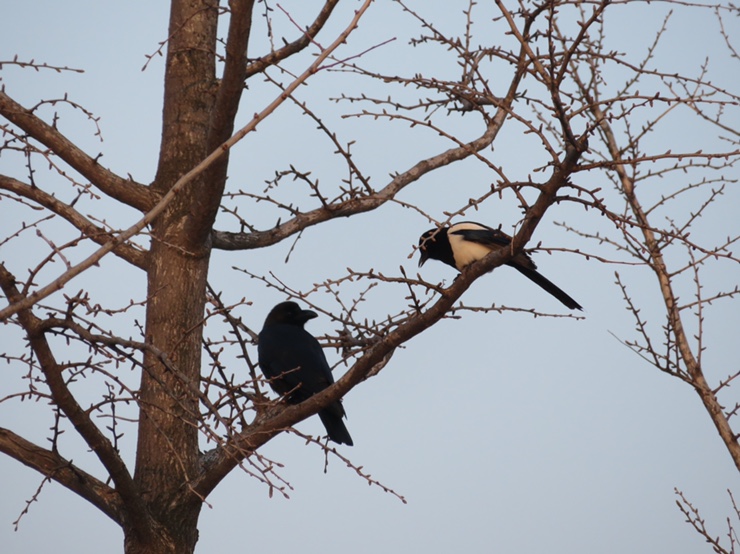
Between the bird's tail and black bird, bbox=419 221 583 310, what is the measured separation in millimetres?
1169

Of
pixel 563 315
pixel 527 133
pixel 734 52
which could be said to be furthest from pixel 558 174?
pixel 734 52

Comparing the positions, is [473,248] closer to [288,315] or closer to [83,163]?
[288,315]

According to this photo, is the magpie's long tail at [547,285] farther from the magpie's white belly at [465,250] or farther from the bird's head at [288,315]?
the bird's head at [288,315]

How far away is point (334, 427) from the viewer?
5.30 m

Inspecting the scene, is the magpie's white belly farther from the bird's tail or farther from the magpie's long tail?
the bird's tail

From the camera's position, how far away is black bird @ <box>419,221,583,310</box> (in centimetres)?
524

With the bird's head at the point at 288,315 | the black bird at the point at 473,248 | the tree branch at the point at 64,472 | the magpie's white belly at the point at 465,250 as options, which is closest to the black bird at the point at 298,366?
the bird's head at the point at 288,315

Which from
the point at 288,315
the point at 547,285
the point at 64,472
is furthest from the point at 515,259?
the point at 64,472

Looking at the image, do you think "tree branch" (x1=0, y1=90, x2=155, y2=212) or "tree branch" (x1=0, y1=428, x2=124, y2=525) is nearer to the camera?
"tree branch" (x1=0, y1=428, x2=124, y2=525)

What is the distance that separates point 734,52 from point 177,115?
3590mm

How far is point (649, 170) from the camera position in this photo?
5082 millimetres

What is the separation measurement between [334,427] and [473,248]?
1.61m

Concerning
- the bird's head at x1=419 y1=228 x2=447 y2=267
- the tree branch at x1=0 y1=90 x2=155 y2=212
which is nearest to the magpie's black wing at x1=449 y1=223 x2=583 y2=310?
the bird's head at x1=419 y1=228 x2=447 y2=267

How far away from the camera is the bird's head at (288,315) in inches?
247
